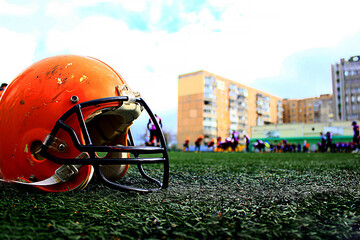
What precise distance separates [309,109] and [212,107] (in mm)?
34646

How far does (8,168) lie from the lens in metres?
1.49

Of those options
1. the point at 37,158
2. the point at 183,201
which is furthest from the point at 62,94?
the point at 183,201

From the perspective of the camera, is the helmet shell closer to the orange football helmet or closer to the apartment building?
the orange football helmet

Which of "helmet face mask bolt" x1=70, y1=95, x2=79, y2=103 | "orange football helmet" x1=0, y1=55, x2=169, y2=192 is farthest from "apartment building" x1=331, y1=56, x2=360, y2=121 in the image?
"helmet face mask bolt" x1=70, y1=95, x2=79, y2=103

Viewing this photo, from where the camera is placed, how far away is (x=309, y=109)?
68188 millimetres

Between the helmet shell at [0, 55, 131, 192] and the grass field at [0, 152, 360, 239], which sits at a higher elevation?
the helmet shell at [0, 55, 131, 192]

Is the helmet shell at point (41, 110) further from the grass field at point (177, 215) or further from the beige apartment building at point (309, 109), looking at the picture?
the beige apartment building at point (309, 109)

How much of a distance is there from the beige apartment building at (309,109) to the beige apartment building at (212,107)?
20.1m

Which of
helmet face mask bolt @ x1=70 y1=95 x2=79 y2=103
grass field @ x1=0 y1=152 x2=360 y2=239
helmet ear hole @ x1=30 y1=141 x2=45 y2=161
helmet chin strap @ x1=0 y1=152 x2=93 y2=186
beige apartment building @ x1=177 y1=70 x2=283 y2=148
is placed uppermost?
beige apartment building @ x1=177 y1=70 x2=283 y2=148

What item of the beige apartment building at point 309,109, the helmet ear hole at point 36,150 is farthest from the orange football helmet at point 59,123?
the beige apartment building at point 309,109

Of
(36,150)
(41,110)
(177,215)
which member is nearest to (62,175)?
(36,150)

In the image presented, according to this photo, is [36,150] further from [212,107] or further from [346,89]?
[346,89]

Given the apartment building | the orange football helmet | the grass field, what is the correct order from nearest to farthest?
1. the grass field
2. the orange football helmet
3. the apartment building

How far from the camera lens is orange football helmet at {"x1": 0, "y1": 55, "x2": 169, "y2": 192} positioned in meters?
1.36
